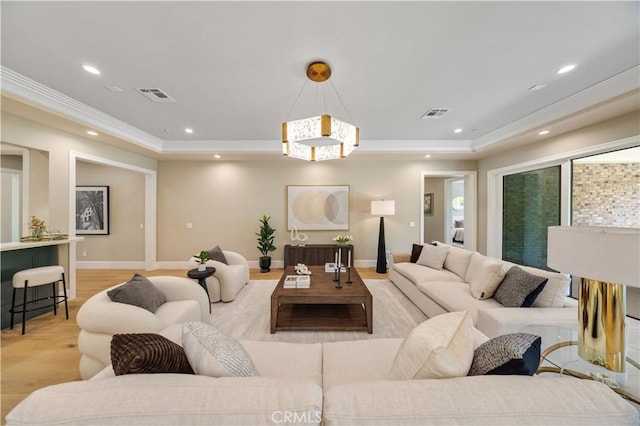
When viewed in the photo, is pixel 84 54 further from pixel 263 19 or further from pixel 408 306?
pixel 408 306

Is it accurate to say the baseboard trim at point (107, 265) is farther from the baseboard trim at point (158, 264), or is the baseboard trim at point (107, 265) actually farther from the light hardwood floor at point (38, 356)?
the light hardwood floor at point (38, 356)

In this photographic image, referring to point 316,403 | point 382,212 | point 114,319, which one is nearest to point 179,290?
point 114,319

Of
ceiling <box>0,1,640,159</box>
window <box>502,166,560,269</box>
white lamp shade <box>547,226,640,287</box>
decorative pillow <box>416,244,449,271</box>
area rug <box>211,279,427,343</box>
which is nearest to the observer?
white lamp shade <box>547,226,640,287</box>

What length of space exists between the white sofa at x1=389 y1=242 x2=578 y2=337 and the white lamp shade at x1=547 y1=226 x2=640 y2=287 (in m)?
0.95

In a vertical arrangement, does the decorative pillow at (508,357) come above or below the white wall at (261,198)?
below

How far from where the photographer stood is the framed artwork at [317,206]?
5836mm

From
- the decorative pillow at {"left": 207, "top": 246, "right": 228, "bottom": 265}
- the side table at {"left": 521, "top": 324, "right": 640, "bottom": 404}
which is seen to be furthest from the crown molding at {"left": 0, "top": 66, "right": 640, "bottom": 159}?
the side table at {"left": 521, "top": 324, "right": 640, "bottom": 404}

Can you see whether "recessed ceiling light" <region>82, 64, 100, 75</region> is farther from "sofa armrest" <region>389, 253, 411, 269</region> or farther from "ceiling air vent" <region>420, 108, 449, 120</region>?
"sofa armrest" <region>389, 253, 411, 269</region>

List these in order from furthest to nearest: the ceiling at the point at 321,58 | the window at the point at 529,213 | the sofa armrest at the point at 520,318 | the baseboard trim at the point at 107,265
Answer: the baseboard trim at the point at 107,265
the window at the point at 529,213
the sofa armrest at the point at 520,318
the ceiling at the point at 321,58

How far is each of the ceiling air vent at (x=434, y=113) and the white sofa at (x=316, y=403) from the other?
337 centimetres

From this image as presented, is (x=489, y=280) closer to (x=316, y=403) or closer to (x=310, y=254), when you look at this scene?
(x=316, y=403)

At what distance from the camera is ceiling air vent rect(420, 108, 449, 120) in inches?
137

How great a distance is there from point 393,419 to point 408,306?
2.90 metres

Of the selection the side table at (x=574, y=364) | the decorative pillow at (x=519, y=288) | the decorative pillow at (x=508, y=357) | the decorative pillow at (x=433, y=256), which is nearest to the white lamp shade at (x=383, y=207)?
the decorative pillow at (x=433, y=256)
